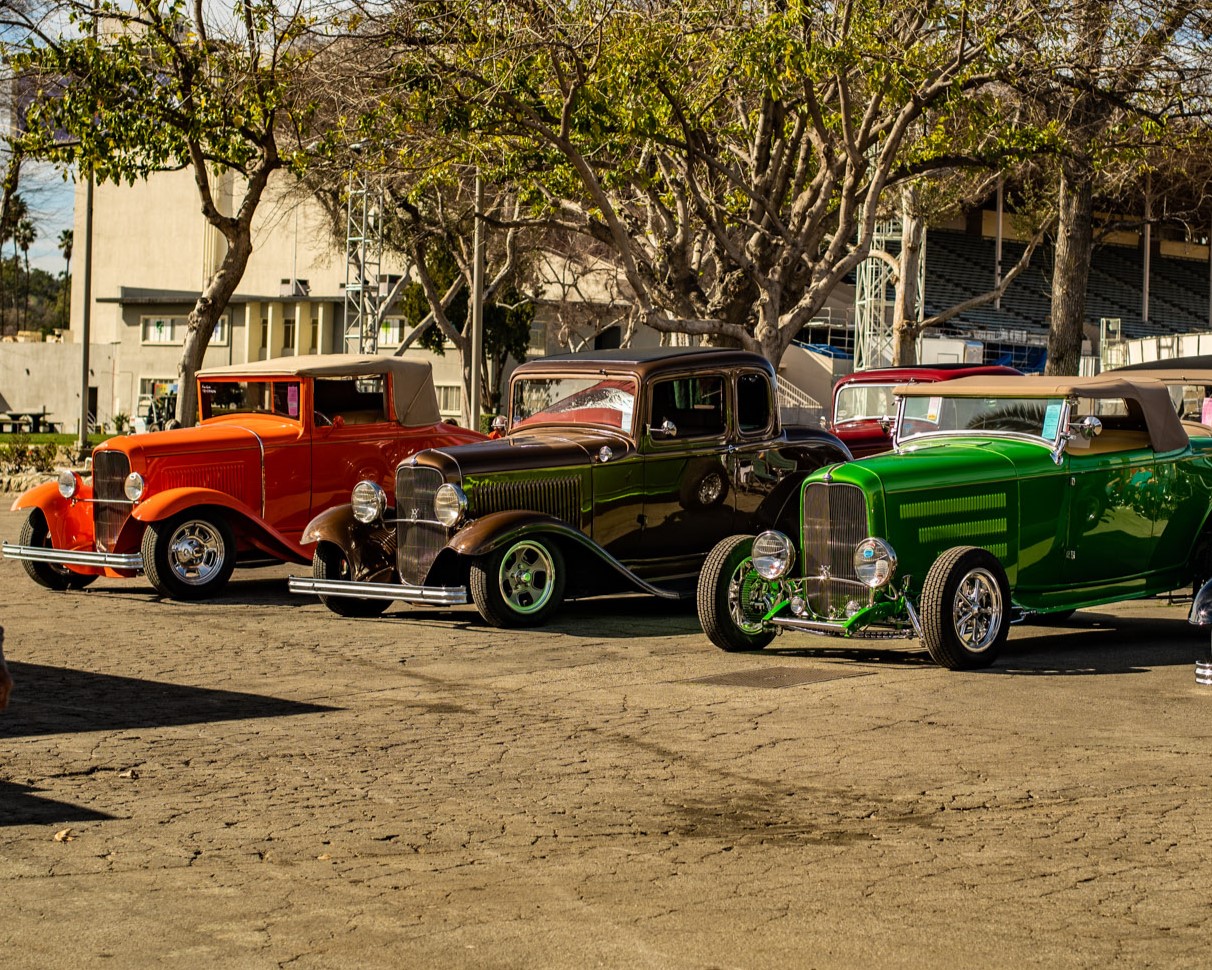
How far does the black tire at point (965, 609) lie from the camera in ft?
33.1

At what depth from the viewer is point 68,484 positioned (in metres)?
14.5

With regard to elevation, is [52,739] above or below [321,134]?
below

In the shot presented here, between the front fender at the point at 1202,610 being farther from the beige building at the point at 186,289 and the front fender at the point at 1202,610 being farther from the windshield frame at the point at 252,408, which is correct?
the beige building at the point at 186,289

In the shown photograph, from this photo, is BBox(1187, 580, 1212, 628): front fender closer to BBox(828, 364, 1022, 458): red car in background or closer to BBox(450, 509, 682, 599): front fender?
BBox(450, 509, 682, 599): front fender

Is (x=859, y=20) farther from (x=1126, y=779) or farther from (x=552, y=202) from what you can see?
(x=1126, y=779)

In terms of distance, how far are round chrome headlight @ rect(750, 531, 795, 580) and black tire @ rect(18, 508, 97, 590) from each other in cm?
685

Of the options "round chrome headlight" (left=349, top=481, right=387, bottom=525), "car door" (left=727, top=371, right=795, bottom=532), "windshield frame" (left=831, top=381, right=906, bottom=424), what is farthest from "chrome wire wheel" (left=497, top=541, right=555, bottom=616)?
"windshield frame" (left=831, top=381, right=906, bottom=424)

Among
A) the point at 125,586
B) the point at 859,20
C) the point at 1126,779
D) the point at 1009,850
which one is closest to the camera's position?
the point at 1009,850

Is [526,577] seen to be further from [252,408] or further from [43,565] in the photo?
[43,565]

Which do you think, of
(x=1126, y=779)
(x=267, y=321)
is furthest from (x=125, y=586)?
(x=267, y=321)

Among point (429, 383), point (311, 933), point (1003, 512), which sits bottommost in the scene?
point (311, 933)

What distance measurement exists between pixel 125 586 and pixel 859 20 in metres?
10.5

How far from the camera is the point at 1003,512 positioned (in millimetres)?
10961

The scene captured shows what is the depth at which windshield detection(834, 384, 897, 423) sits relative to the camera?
19344mm
